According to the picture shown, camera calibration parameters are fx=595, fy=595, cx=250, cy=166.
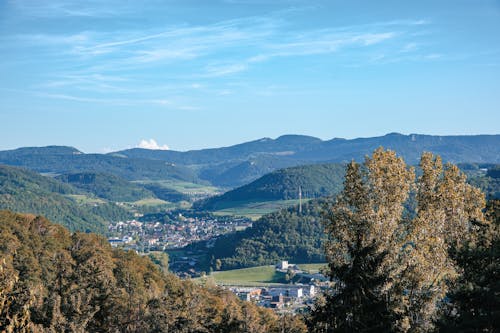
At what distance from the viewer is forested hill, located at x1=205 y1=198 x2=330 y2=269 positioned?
131 meters

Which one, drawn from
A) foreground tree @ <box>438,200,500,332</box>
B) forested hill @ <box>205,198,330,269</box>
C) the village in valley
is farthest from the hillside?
foreground tree @ <box>438,200,500,332</box>

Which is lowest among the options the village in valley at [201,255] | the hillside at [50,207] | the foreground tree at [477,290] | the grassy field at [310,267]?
the grassy field at [310,267]

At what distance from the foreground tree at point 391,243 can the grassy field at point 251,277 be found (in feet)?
281

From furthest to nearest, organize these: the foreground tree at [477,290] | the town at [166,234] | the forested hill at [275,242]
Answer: the town at [166,234] < the forested hill at [275,242] < the foreground tree at [477,290]

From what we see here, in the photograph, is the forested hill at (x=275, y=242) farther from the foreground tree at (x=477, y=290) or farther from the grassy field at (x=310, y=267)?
the foreground tree at (x=477, y=290)

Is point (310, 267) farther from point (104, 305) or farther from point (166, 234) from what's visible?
point (104, 305)

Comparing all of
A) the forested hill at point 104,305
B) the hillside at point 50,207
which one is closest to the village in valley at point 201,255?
the hillside at point 50,207

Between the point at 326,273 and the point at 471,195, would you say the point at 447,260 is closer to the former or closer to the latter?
the point at 471,195

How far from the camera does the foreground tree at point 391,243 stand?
16047 millimetres

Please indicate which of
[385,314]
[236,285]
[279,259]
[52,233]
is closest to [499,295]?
[385,314]

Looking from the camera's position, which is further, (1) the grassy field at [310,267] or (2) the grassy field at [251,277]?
(1) the grassy field at [310,267]

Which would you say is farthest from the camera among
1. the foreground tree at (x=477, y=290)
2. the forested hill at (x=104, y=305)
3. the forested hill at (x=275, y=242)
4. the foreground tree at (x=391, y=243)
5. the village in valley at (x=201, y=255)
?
the forested hill at (x=275, y=242)

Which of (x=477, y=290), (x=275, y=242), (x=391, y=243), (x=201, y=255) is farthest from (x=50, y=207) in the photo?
(x=477, y=290)

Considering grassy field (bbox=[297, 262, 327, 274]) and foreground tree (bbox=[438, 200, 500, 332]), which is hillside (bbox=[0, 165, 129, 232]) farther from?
foreground tree (bbox=[438, 200, 500, 332])
